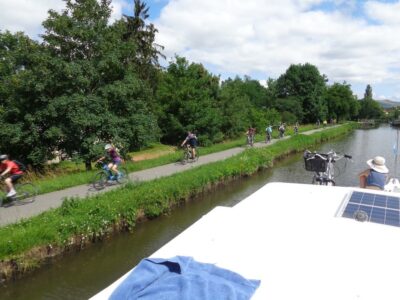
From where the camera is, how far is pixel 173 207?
41.3 ft

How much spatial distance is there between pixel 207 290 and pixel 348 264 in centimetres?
137

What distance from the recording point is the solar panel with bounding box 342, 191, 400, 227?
4.14m

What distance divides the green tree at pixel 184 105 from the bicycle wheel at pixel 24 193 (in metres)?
17.6

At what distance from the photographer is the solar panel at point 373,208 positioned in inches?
163

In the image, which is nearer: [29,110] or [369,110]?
[29,110]

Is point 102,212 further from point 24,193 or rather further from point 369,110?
point 369,110

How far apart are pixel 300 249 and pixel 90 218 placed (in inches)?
266

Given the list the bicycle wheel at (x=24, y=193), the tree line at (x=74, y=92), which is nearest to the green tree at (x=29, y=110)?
the tree line at (x=74, y=92)

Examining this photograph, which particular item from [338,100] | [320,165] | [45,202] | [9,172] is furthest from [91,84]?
[338,100]

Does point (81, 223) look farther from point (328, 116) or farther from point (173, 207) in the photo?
point (328, 116)

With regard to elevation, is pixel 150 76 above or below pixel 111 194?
above

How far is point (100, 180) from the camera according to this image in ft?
42.7

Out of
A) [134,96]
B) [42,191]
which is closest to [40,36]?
[134,96]

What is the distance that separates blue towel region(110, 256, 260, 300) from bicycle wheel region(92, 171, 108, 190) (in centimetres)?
1032
